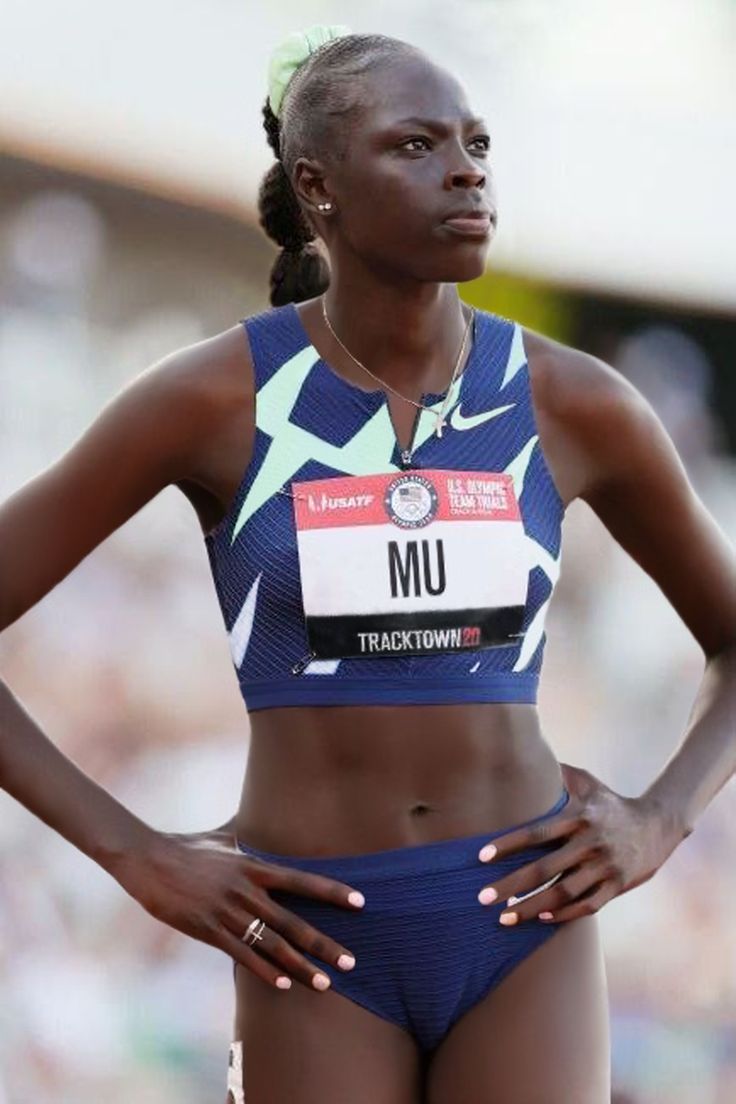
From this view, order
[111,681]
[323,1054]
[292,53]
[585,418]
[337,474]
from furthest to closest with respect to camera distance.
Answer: [111,681], [292,53], [585,418], [337,474], [323,1054]

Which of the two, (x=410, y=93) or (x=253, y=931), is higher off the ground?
(x=410, y=93)

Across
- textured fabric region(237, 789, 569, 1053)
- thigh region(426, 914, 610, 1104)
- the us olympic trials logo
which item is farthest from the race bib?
thigh region(426, 914, 610, 1104)

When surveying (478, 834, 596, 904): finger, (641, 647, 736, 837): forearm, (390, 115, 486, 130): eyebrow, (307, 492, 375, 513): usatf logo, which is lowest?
(478, 834, 596, 904): finger

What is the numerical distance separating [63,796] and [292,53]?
96 cm

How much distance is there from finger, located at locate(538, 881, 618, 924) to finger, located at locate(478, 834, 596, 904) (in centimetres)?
4

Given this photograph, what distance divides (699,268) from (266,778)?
1972 mm

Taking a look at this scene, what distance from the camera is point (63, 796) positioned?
8.05 ft

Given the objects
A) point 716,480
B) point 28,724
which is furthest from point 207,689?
point 28,724

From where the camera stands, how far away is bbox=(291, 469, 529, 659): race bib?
238cm

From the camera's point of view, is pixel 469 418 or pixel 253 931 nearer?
pixel 253 931

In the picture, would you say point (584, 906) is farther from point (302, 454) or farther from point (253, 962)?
point (302, 454)

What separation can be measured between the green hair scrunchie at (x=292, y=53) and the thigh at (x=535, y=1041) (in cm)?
109

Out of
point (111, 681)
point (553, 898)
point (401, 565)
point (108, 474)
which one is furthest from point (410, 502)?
point (111, 681)

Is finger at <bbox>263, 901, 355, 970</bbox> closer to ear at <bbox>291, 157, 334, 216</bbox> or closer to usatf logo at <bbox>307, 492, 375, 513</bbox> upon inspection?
usatf logo at <bbox>307, 492, 375, 513</bbox>
